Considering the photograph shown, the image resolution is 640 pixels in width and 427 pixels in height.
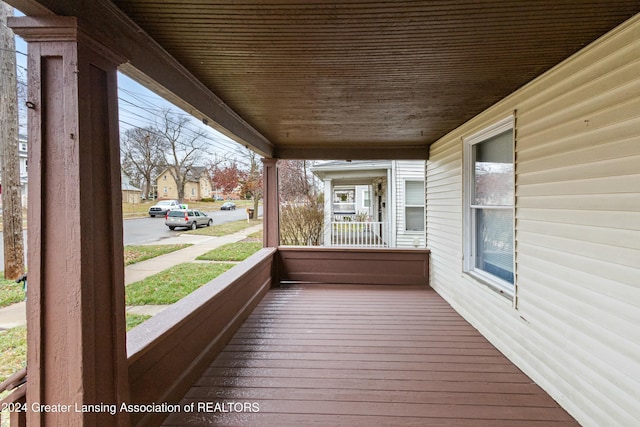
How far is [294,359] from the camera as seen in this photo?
282 cm

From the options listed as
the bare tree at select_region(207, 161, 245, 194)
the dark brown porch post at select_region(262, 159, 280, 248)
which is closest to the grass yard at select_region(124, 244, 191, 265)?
the bare tree at select_region(207, 161, 245, 194)

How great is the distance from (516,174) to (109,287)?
308 cm

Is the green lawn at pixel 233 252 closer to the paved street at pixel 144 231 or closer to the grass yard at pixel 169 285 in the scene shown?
the grass yard at pixel 169 285

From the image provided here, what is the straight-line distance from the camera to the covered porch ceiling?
152cm

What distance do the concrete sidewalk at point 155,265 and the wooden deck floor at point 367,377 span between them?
42.6 inches

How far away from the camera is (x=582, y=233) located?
203cm

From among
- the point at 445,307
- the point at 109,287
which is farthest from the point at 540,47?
the point at 445,307

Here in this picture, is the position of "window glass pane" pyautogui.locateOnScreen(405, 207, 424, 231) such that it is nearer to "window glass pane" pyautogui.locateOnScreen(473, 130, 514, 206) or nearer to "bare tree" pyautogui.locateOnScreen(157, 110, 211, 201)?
"window glass pane" pyautogui.locateOnScreen(473, 130, 514, 206)

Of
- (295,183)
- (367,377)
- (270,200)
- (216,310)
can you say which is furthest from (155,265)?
(295,183)

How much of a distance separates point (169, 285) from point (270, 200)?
2213 millimetres

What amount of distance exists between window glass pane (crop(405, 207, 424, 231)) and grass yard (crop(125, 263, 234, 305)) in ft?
14.8

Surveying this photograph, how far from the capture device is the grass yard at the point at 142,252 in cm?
274

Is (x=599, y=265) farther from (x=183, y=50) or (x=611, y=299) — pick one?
(x=183, y=50)

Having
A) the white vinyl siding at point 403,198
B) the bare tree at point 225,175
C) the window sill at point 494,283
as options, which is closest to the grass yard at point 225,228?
the bare tree at point 225,175
